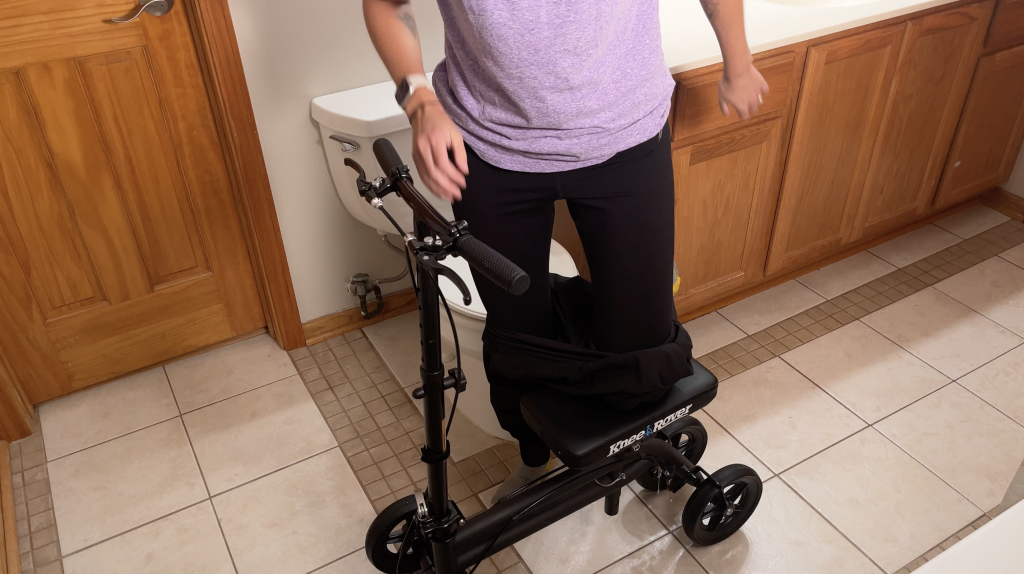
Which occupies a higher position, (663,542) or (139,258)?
(139,258)

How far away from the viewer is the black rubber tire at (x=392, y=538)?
4.38 feet

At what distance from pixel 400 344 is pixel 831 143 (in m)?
1.26

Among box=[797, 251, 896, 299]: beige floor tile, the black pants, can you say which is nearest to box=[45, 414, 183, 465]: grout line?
the black pants

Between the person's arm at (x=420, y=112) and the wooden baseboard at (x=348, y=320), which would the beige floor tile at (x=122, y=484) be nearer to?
the wooden baseboard at (x=348, y=320)

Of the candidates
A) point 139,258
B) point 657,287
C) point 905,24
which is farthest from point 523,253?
point 905,24

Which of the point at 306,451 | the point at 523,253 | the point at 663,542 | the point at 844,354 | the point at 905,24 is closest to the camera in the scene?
the point at 523,253

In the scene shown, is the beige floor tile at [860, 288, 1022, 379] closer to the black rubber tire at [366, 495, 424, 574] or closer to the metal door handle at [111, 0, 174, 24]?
the black rubber tire at [366, 495, 424, 574]

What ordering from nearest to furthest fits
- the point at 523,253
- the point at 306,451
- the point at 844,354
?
the point at 523,253 → the point at 306,451 → the point at 844,354

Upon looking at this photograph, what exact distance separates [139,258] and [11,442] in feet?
1.68

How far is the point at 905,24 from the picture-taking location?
6.05 feet

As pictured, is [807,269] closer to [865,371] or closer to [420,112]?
[865,371]

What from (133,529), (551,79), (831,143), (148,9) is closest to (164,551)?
(133,529)

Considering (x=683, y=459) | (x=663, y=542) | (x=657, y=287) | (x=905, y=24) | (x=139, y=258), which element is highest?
(x=905, y=24)

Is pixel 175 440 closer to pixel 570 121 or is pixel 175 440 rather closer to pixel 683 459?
pixel 683 459
